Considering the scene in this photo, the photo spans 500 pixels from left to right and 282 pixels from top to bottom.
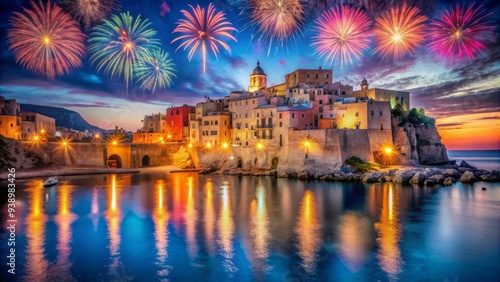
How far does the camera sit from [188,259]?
41.1ft

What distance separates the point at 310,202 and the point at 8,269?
17.0m

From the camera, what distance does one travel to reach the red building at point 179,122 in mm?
50022

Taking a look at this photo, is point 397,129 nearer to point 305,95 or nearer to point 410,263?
point 305,95

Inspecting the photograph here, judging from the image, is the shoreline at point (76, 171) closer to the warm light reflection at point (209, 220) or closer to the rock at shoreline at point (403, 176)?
the warm light reflection at point (209, 220)

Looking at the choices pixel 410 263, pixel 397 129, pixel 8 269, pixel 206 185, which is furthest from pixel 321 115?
pixel 8 269

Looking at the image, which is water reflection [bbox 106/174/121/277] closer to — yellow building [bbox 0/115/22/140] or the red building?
yellow building [bbox 0/115/22/140]

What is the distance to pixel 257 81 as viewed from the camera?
51594 mm

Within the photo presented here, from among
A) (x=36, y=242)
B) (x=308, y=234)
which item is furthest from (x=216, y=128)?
(x=36, y=242)

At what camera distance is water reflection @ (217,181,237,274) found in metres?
12.1

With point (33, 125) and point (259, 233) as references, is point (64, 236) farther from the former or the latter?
point (33, 125)

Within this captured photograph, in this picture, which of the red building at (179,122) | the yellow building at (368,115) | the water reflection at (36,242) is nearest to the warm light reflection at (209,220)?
the water reflection at (36,242)

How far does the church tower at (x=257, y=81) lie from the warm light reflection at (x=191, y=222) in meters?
27.2

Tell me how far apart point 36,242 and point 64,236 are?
3.77 ft

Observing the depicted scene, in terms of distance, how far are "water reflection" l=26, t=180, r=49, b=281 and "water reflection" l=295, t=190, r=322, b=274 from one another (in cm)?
890
